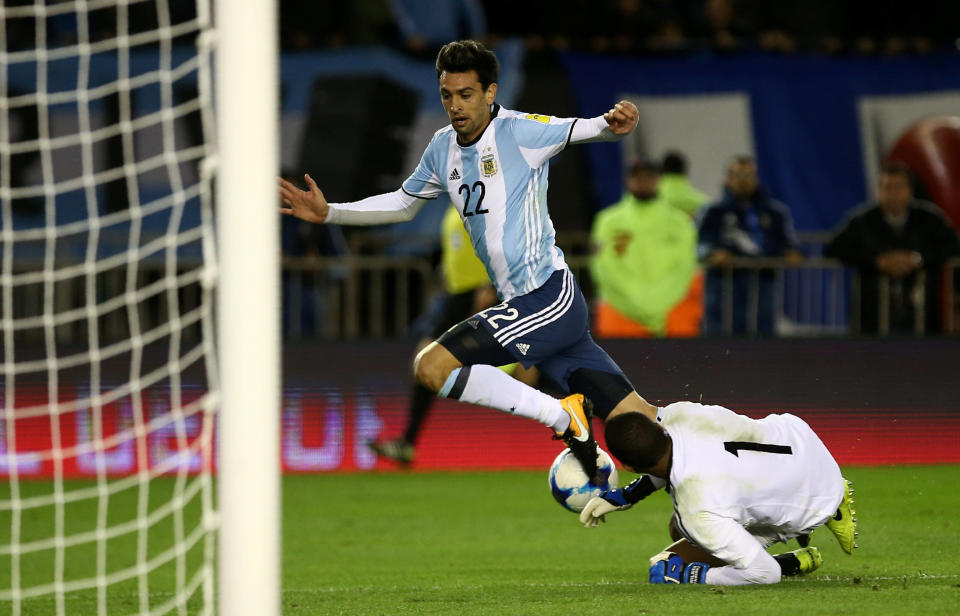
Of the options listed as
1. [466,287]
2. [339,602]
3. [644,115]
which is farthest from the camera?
[644,115]

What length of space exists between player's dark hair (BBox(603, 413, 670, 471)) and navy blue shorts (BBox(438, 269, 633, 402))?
66 cm

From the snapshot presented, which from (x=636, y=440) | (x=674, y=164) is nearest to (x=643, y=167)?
(x=674, y=164)

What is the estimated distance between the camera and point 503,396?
673cm

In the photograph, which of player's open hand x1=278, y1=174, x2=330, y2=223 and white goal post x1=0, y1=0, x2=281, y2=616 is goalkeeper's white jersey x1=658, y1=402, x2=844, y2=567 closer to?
player's open hand x1=278, y1=174, x2=330, y2=223

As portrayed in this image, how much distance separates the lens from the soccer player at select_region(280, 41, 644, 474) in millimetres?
6586

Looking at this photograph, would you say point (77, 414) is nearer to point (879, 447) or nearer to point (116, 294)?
point (116, 294)

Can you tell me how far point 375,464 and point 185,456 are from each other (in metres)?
7.14

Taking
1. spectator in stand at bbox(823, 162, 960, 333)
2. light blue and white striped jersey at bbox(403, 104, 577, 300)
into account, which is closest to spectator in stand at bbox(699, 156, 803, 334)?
spectator in stand at bbox(823, 162, 960, 333)

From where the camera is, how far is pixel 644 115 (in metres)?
14.9

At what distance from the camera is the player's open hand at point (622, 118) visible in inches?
246

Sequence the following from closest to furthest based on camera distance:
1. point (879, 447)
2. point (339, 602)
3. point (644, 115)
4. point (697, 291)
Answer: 1. point (339, 602)
2. point (879, 447)
3. point (697, 291)
4. point (644, 115)

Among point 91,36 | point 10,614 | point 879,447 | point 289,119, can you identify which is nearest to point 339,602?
point 10,614

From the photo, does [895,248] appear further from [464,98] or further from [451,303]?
[464,98]

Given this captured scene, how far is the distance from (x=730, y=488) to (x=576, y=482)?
0.88m
